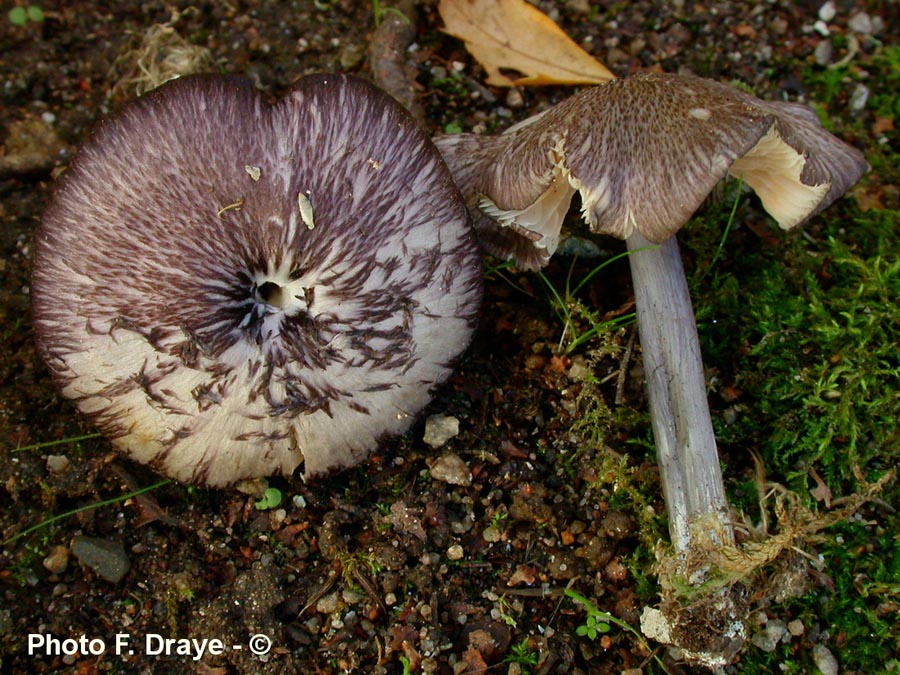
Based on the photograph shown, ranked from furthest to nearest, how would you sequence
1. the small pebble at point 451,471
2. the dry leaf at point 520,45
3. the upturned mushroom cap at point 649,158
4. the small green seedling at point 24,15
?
the small green seedling at point 24,15 < the dry leaf at point 520,45 < the small pebble at point 451,471 < the upturned mushroom cap at point 649,158

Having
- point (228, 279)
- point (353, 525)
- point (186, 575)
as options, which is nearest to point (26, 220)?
point (228, 279)

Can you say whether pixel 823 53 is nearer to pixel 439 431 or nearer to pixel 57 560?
pixel 439 431

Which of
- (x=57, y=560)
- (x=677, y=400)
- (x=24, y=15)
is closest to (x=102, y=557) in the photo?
(x=57, y=560)

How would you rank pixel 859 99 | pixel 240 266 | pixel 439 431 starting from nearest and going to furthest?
pixel 240 266, pixel 439 431, pixel 859 99

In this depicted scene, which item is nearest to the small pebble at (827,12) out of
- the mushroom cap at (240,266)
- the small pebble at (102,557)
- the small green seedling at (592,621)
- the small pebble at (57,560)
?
the mushroom cap at (240,266)

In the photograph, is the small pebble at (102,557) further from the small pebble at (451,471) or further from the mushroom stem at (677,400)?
the mushroom stem at (677,400)

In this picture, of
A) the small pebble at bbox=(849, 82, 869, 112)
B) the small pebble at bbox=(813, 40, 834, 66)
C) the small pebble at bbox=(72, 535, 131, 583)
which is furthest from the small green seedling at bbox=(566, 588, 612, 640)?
the small pebble at bbox=(813, 40, 834, 66)

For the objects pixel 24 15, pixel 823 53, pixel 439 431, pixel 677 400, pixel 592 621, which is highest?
pixel 24 15
